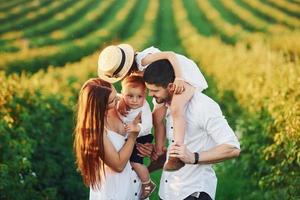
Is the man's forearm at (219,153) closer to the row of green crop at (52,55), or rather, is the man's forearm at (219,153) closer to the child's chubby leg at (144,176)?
the child's chubby leg at (144,176)

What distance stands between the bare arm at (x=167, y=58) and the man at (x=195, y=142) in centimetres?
3

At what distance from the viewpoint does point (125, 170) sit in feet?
14.5

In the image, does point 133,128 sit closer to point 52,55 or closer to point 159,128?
point 159,128

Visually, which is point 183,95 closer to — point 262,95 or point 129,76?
point 129,76

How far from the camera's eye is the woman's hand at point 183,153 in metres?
3.99

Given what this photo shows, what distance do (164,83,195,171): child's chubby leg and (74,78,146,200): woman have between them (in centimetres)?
33

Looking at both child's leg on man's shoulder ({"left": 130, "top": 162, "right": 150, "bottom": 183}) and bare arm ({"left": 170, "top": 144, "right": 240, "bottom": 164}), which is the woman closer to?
child's leg on man's shoulder ({"left": 130, "top": 162, "right": 150, "bottom": 183})

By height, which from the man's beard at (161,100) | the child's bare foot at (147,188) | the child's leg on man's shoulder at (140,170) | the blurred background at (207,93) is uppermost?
the man's beard at (161,100)

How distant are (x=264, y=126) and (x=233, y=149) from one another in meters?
4.90

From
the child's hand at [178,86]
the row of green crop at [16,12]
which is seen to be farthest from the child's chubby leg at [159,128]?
the row of green crop at [16,12]

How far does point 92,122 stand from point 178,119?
0.49 metres

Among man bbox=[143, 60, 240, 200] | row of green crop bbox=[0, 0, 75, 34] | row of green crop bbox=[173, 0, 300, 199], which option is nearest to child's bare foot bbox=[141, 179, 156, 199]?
man bbox=[143, 60, 240, 200]

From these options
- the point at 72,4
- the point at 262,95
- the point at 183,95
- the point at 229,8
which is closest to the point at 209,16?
the point at 229,8

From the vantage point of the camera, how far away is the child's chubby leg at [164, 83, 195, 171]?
4.04 metres
